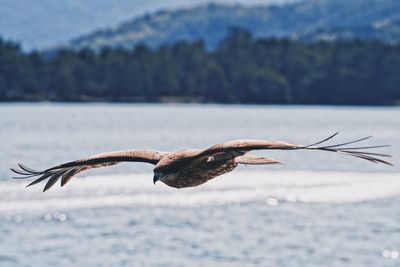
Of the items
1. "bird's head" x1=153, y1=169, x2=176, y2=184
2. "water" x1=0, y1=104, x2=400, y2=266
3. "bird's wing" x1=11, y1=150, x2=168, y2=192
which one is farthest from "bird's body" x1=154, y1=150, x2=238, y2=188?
"water" x1=0, y1=104, x2=400, y2=266

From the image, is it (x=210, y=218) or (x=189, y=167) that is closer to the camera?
(x=189, y=167)

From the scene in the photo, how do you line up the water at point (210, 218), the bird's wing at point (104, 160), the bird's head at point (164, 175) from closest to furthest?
the bird's head at point (164, 175)
the bird's wing at point (104, 160)
the water at point (210, 218)

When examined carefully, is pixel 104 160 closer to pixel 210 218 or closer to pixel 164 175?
pixel 164 175

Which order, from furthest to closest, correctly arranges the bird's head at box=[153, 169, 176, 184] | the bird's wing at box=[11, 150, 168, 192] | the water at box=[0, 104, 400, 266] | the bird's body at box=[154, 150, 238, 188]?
1. the water at box=[0, 104, 400, 266]
2. the bird's wing at box=[11, 150, 168, 192]
3. the bird's head at box=[153, 169, 176, 184]
4. the bird's body at box=[154, 150, 238, 188]

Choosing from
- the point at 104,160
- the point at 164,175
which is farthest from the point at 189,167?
the point at 104,160

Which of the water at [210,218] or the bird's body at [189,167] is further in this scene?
the water at [210,218]

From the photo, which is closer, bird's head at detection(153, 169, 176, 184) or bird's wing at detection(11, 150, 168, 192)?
bird's head at detection(153, 169, 176, 184)

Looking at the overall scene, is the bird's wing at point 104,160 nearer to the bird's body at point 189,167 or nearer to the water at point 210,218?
the bird's body at point 189,167

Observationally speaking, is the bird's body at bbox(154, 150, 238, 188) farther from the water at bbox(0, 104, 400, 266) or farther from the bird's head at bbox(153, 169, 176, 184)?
the water at bbox(0, 104, 400, 266)

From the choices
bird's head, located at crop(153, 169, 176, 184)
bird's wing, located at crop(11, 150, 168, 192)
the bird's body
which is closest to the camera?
the bird's body

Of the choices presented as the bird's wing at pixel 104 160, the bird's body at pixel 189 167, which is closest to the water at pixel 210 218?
the bird's wing at pixel 104 160

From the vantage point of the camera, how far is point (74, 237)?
58406mm

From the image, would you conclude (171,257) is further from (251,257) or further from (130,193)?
(130,193)

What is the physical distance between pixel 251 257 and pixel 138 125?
145 metres
